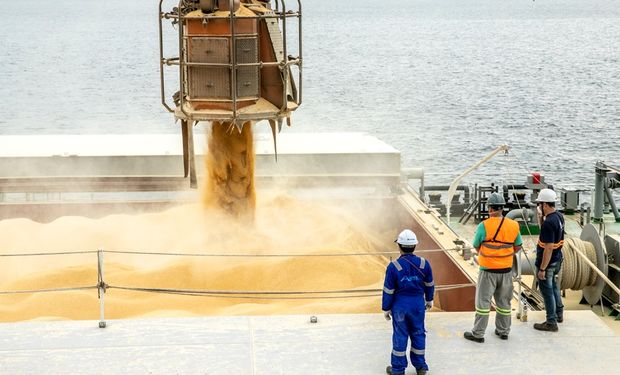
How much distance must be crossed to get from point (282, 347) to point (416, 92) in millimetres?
66013

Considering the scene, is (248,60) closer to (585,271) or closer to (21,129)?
(585,271)

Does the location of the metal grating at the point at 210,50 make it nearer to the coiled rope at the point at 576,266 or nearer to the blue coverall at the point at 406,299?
the blue coverall at the point at 406,299

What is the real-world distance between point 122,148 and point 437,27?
147 meters

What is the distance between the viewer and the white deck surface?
846 cm

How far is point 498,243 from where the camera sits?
8898 mm

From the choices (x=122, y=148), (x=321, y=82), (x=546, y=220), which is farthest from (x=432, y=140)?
(x=546, y=220)

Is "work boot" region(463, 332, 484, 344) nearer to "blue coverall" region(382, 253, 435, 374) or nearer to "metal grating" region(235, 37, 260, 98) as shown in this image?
"blue coverall" region(382, 253, 435, 374)

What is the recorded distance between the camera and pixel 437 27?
160m

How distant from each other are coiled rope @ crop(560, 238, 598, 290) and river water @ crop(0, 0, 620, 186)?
30.9ft

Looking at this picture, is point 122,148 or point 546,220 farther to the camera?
point 122,148

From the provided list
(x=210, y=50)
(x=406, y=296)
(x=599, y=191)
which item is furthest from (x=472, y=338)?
(x=599, y=191)

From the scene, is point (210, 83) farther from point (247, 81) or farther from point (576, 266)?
point (576, 266)

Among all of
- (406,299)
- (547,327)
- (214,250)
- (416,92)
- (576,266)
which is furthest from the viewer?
(416,92)

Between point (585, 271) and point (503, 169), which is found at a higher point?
point (585, 271)
